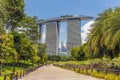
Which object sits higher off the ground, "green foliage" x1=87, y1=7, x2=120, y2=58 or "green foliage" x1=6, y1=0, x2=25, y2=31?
"green foliage" x1=6, y1=0, x2=25, y2=31

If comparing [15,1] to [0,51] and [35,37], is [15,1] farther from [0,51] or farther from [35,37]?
[35,37]

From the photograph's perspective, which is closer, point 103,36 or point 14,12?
point 103,36

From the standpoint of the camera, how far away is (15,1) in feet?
198

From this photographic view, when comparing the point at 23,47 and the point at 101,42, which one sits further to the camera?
the point at 23,47

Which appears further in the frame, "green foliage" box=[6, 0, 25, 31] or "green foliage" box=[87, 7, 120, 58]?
"green foliage" box=[6, 0, 25, 31]

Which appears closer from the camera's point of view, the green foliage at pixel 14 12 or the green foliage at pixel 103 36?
the green foliage at pixel 103 36

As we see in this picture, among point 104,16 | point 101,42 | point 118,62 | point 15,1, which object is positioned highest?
point 15,1

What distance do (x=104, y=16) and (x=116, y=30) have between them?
37.4 feet

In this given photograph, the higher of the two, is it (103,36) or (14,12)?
(14,12)

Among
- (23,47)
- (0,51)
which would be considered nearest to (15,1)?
(23,47)

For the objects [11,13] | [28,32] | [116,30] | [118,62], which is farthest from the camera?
[28,32]

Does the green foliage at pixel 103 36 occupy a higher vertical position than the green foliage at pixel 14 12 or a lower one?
lower

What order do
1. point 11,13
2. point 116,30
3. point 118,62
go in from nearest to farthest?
1. point 118,62
2. point 116,30
3. point 11,13

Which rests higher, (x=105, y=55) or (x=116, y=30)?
(x=116, y=30)
